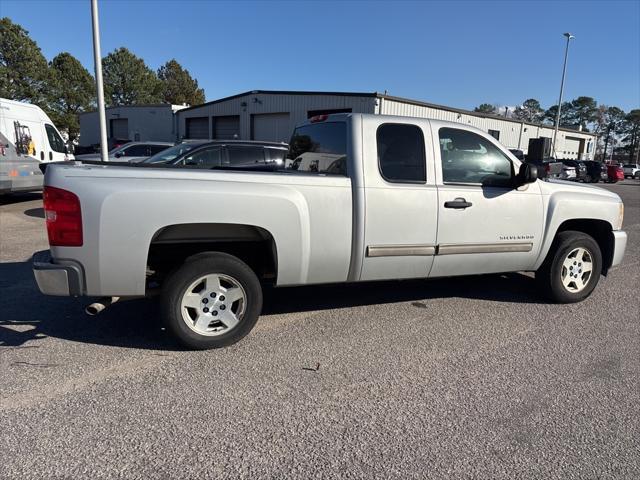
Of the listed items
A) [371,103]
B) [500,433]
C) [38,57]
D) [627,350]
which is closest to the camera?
[500,433]

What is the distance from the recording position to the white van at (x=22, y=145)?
11148 millimetres

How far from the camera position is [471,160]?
4652 millimetres

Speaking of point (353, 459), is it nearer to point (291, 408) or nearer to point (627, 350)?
point (291, 408)

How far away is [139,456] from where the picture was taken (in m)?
2.54

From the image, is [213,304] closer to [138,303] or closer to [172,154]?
[138,303]

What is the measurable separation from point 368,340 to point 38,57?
52373mm

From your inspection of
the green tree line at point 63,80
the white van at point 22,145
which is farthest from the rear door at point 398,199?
the green tree line at point 63,80

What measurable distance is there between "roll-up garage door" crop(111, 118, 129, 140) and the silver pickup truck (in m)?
42.9

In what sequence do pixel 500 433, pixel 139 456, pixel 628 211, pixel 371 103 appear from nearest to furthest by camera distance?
pixel 139 456, pixel 500 433, pixel 628 211, pixel 371 103

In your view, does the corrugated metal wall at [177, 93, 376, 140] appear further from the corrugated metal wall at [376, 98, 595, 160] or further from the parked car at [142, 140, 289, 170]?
the parked car at [142, 140, 289, 170]

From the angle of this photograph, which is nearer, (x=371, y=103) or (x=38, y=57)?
(x=371, y=103)

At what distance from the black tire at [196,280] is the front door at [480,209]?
1.82 metres

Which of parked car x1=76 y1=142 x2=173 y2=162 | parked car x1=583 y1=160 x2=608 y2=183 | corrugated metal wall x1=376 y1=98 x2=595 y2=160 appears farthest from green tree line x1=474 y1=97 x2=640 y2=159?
parked car x1=76 y1=142 x2=173 y2=162

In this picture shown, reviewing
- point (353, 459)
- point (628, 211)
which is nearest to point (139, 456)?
point (353, 459)
